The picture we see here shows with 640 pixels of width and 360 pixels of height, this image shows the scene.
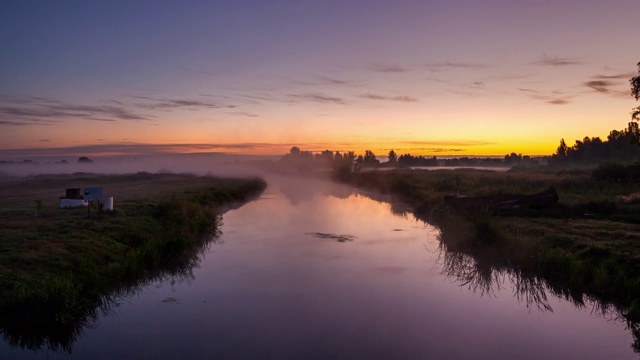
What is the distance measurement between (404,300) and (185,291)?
6154 millimetres

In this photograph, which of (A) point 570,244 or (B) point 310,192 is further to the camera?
(B) point 310,192

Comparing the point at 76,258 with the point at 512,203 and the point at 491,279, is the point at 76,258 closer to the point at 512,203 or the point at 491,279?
the point at 491,279

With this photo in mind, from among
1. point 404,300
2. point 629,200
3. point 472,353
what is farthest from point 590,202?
point 472,353

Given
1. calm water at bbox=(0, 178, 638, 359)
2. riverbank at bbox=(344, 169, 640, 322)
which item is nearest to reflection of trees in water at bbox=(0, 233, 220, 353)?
calm water at bbox=(0, 178, 638, 359)

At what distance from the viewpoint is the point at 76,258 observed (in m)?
12.2

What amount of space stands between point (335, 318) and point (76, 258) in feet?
24.8

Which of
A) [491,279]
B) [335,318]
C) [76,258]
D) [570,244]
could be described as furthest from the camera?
[570,244]

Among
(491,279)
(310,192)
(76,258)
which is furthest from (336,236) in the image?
(310,192)

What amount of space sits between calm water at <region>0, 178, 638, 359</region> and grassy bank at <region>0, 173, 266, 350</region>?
0.60 m

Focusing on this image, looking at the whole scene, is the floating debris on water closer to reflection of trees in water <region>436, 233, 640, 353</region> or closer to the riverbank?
the riverbank

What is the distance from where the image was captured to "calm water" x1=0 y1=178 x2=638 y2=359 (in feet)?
28.3

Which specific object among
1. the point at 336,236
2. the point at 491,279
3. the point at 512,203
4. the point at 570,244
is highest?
the point at 512,203

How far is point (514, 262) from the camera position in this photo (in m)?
14.4

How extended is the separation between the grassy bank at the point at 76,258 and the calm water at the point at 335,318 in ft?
1.96
